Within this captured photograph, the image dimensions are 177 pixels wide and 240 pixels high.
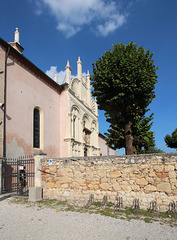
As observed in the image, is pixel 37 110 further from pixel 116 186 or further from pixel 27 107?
pixel 116 186

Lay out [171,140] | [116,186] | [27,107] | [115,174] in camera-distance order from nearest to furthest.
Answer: [116,186] → [115,174] → [27,107] → [171,140]

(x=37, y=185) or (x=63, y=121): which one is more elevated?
(x=63, y=121)

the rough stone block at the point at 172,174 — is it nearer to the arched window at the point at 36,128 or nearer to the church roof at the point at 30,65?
the arched window at the point at 36,128

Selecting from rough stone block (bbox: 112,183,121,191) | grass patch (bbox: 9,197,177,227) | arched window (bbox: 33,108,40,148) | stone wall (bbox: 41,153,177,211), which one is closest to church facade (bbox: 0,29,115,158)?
arched window (bbox: 33,108,40,148)

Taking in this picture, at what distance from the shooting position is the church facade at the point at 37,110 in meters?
12.8

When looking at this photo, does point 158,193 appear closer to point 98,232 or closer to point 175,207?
point 175,207

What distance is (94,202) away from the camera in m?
7.72

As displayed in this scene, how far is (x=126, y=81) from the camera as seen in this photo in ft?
41.1

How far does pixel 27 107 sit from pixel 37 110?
6.01ft

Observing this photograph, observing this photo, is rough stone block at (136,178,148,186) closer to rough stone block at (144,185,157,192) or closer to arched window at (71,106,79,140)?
rough stone block at (144,185,157,192)

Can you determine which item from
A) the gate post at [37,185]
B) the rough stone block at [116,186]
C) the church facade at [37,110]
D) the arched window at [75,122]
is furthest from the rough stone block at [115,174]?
the arched window at [75,122]

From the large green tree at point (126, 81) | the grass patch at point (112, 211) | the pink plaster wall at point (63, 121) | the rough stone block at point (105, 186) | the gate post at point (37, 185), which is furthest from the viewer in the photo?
the pink plaster wall at point (63, 121)

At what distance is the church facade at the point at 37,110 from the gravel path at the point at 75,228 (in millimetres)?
6603

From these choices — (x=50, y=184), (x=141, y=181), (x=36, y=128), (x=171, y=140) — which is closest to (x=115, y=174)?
(x=141, y=181)
